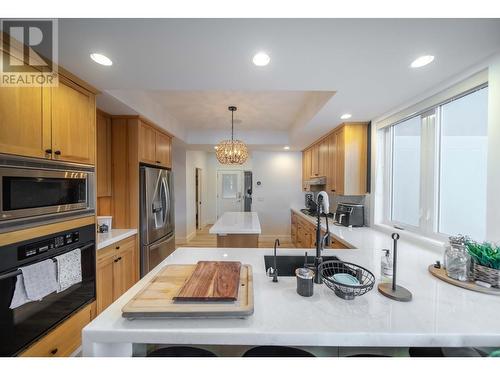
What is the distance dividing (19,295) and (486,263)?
8.62 ft

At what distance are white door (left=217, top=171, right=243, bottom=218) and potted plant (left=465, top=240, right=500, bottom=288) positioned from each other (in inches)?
257

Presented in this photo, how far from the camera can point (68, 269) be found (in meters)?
1.53

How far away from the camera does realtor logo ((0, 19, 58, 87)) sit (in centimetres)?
116

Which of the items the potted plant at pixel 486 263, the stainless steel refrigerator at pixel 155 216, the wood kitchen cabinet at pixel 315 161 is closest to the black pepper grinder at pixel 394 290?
the potted plant at pixel 486 263

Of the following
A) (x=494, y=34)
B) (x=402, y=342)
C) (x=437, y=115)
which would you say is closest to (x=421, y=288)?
(x=402, y=342)

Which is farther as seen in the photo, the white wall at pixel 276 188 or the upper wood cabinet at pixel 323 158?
the white wall at pixel 276 188

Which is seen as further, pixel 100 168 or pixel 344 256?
pixel 100 168

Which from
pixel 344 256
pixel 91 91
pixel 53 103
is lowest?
pixel 344 256

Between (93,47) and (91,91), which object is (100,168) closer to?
(91,91)

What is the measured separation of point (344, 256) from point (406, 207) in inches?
50.8

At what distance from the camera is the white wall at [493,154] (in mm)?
1338

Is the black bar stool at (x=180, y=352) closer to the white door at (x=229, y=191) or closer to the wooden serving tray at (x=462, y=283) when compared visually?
the wooden serving tray at (x=462, y=283)

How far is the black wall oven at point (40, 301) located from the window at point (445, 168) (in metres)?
3.08

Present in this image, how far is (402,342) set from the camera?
75 centimetres
